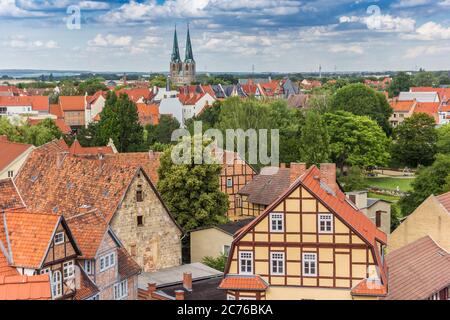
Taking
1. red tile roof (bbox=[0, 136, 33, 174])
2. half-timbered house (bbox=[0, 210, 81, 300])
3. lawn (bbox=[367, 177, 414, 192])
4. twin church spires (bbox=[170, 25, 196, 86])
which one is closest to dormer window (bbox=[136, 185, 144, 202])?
half-timbered house (bbox=[0, 210, 81, 300])

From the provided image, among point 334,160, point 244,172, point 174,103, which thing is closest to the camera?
point 244,172

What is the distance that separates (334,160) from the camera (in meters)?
51.3

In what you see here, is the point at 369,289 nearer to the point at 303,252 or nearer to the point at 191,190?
the point at 303,252

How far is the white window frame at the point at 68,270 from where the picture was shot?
15.7 m

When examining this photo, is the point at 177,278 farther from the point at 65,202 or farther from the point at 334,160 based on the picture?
the point at 334,160

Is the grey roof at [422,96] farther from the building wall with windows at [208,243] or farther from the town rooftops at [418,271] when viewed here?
the town rooftops at [418,271]

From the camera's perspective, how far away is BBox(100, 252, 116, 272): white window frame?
17.0m

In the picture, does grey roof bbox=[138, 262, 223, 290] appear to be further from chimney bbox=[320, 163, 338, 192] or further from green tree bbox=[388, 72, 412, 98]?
green tree bbox=[388, 72, 412, 98]

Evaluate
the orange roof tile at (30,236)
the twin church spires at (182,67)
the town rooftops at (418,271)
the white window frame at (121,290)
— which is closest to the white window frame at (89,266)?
the white window frame at (121,290)

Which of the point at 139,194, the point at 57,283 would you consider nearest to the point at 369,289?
the point at 57,283

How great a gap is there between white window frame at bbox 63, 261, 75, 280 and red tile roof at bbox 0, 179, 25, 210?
4.58 meters

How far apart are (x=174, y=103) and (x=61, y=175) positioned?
166 ft
